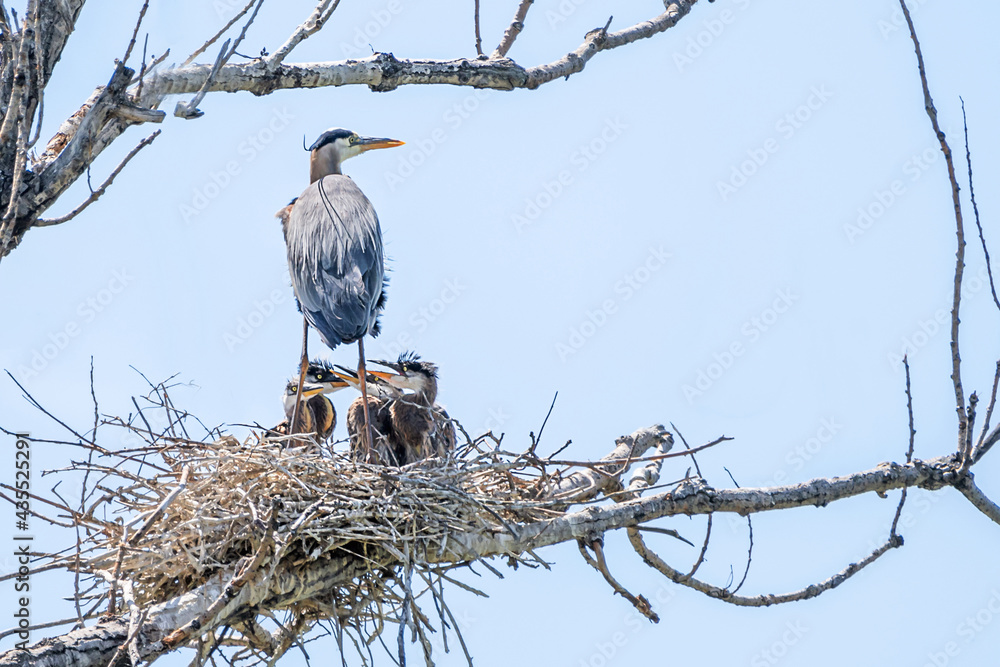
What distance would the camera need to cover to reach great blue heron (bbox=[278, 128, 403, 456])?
4.88 meters

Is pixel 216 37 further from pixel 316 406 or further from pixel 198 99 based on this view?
pixel 316 406

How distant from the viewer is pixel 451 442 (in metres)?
5.61

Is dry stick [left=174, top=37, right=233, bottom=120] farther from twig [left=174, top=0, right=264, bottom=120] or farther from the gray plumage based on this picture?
the gray plumage

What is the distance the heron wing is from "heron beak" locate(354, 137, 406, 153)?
0.72m

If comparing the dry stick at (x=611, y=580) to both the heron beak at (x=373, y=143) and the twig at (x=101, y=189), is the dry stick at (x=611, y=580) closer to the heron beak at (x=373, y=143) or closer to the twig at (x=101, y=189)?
the twig at (x=101, y=189)

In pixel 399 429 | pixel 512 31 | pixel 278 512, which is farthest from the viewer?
pixel 399 429

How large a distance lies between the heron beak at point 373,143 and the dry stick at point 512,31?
1.52m

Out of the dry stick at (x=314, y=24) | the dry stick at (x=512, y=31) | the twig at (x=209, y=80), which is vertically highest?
the dry stick at (x=512, y=31)

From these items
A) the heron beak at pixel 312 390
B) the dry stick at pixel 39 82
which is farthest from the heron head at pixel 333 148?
the dry stick at pixel 39 82

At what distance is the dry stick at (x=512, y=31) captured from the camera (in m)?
4.92

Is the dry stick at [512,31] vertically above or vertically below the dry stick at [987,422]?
above

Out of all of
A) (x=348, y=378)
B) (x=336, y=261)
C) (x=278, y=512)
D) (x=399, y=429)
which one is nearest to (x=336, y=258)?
(x=336, y=261)

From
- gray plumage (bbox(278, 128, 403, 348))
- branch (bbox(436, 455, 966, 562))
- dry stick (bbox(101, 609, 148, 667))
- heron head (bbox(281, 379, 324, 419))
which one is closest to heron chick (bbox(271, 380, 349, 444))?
heron head (bbox(281, 379, 324, 419))

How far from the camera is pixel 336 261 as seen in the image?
511 centimetres
